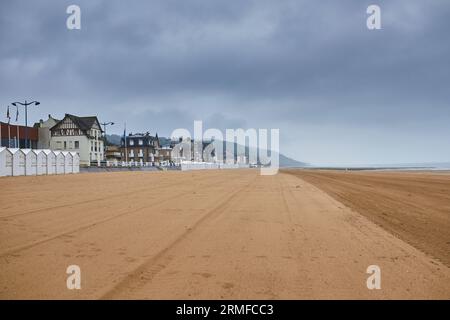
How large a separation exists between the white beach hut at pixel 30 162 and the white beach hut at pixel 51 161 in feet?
8.73

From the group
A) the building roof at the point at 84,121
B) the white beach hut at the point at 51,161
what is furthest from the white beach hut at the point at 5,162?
the building roof at the point at 84,121

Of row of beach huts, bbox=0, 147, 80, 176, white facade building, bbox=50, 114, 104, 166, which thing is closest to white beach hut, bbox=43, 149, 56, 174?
row of beach huts, bbox=0, 147, 80, 176

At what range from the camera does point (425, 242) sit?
783 cm

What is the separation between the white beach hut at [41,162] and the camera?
43312 millimetres

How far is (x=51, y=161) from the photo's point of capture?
46469 mm

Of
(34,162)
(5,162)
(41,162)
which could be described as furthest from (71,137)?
(5,162)

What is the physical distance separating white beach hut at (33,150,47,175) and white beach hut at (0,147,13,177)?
441cm

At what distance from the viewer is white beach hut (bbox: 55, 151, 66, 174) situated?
4772 cm

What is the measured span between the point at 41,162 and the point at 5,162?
6194 mm

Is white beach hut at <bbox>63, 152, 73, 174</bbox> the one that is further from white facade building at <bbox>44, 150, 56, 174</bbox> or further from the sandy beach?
the sandy beach

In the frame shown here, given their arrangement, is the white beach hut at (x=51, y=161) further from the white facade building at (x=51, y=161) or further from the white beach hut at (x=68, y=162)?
the white beach hut at (x=68, y=162)
